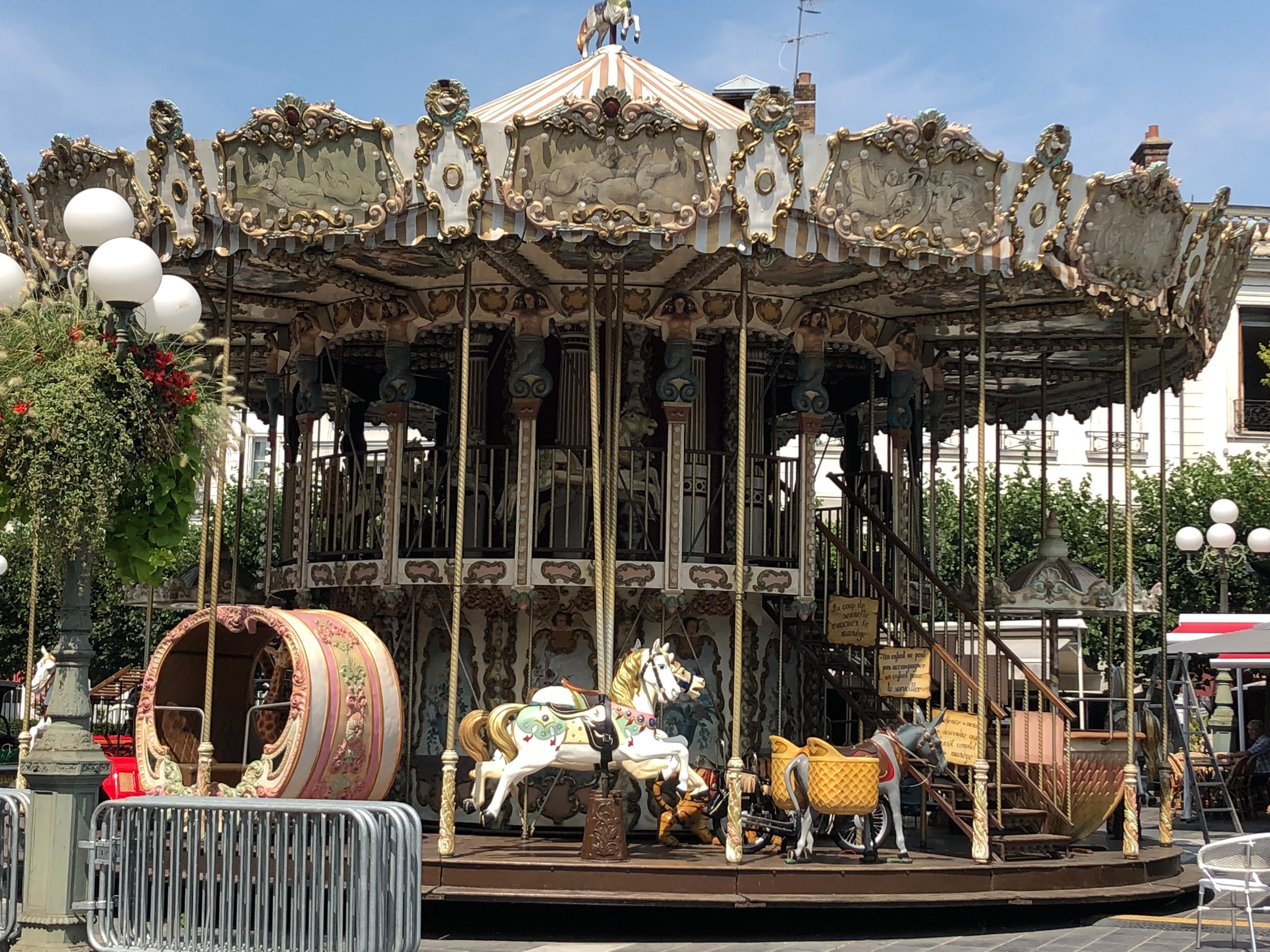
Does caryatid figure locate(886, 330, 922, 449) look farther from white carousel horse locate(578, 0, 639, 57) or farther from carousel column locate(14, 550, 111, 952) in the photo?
carousel column locate(14, 550, 111, 952)

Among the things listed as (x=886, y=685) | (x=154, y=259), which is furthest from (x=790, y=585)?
(x=154, y=259)

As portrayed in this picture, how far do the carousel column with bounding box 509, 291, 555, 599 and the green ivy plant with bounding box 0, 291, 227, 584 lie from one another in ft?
18.1

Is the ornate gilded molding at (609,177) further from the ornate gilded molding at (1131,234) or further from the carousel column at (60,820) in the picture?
the carousel column at (60,820)

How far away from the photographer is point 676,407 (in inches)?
626

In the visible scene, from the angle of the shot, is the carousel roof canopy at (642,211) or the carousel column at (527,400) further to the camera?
the carousel column at (527,400)

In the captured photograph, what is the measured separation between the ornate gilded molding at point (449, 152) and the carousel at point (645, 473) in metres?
0.03

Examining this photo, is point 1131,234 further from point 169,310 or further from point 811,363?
point 169,310

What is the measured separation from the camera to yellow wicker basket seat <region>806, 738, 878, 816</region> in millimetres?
13438

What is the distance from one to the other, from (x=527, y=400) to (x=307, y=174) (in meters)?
3.21

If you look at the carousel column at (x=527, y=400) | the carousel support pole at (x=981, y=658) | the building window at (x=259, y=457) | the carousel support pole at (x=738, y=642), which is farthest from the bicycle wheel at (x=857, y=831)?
the building window at (x=259, y=457)

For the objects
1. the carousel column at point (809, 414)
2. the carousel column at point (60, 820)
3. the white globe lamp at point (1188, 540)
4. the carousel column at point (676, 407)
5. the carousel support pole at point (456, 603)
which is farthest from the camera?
the white globe lamp at point (1188, 540)

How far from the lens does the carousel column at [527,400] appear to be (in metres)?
15.5

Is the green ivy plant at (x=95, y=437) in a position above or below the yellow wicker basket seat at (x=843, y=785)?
above

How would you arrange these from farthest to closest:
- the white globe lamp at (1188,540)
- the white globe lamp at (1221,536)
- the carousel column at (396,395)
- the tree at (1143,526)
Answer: the tree at (1143,526) < the white globe lamp at (1188,540) < the white globe lamp at (1221,536) < the carousel column at (396,395)
